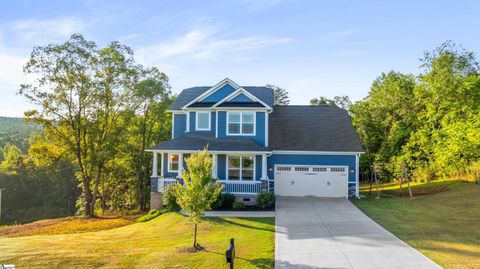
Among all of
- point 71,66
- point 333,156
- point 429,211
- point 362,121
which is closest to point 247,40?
point 333,156

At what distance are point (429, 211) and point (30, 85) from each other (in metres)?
24.4

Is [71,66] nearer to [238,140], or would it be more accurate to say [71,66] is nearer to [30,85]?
[30,85]

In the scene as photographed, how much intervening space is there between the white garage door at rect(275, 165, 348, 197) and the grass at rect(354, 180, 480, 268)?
5.82ft

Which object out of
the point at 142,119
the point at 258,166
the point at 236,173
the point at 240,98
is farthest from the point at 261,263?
the point at 142,119

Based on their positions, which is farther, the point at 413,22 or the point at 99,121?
the point at 99,121

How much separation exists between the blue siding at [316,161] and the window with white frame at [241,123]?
8.16 ft

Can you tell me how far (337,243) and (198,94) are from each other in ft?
54.6

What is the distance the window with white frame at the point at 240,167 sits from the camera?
778 inches

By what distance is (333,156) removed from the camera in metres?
20.7

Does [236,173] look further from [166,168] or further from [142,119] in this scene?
[142,119]

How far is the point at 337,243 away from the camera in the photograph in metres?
11.0

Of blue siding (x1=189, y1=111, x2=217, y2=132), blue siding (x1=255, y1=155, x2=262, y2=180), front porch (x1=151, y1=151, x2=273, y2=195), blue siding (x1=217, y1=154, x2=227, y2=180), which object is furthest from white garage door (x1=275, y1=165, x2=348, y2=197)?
blue siding (x1=189, y1=111, x2=217, y2=132)

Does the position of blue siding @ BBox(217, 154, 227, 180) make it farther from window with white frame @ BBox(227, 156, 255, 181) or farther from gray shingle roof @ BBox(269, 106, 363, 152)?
gray shingle roof @ BBox(269, 106, 363, 152)

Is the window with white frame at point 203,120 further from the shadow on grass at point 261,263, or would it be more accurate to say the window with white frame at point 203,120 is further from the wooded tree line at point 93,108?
the shadow on grass at point 261,263
